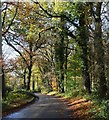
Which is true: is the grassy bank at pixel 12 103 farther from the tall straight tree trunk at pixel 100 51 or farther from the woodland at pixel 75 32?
the tall straight tree trunk at pixel 100 51

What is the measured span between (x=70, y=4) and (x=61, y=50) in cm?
2195

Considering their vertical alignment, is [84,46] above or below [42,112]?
above

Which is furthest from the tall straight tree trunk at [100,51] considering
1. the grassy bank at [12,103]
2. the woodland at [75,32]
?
the grassy bank at [12,103]

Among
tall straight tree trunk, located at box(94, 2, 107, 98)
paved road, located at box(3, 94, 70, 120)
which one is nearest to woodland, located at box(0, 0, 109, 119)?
tall straight tree trunk, located at box(94, 2, 107, 98)

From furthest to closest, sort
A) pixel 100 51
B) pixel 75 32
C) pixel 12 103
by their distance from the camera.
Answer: pixel 75 32
pixel 12 103
pixel 100 51

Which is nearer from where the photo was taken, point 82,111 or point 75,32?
point 82,111

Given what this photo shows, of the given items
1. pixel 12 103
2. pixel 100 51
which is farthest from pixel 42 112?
pixel 12 103

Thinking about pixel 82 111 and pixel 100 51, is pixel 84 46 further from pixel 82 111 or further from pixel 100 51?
pixel 82 111

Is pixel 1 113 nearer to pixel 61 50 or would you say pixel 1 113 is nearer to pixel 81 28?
pixel 81 28

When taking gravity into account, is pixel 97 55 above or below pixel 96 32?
below

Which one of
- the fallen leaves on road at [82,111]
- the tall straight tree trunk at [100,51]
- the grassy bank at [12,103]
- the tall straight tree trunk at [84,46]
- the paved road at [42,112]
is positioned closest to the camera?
the fallen leaves on road at [82,111]

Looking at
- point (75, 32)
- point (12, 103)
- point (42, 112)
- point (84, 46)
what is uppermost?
point (75, 32)

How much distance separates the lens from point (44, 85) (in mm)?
72812

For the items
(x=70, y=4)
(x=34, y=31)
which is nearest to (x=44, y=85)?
(x=34, y=31)
